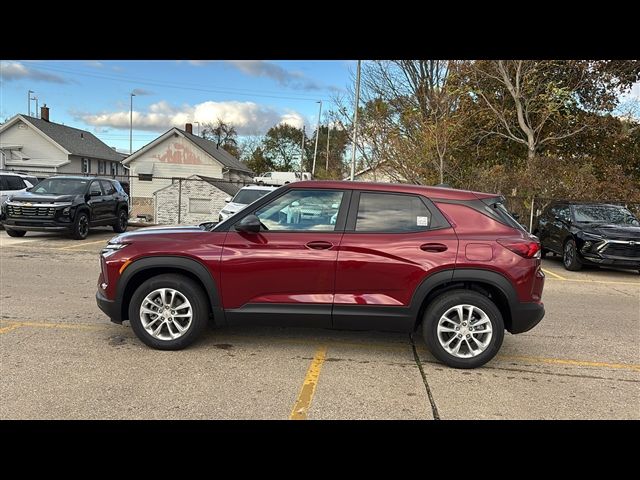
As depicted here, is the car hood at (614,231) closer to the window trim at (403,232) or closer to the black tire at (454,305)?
the black tire at (454,305)

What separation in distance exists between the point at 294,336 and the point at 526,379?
2.33 m

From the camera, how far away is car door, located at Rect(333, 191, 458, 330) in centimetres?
432

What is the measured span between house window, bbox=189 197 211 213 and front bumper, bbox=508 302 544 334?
16.8 m

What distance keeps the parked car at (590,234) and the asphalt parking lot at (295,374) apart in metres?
4.65

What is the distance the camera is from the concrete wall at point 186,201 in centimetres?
1958

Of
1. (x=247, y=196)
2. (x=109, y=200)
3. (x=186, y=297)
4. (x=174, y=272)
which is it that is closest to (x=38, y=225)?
(x=109, y=200)

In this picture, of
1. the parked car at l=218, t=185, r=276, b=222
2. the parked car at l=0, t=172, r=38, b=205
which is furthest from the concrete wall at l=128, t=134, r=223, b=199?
the parked car at l=218, t=185, r=276, b=222

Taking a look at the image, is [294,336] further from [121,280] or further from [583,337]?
[583,337]

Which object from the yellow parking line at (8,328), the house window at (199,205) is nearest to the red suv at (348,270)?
the yellow parking line at (8,328)

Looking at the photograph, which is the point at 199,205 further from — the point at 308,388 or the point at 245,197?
the point at 308,388

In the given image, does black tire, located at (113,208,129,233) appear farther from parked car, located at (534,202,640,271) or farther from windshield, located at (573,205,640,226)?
windshield, located at (573,205,640,226)

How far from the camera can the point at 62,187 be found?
44.1 ft

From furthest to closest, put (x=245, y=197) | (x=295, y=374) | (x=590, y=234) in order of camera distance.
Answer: (x=245, y=197) → (x=590, y=234) → (x=295, y=374)

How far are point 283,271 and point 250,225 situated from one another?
516mm
